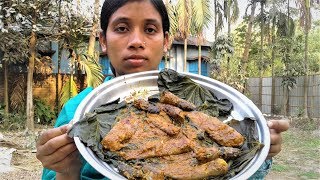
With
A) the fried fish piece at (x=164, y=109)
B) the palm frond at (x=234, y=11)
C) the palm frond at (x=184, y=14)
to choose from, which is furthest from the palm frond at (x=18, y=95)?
the fried fish piece at (x=164, y=109)

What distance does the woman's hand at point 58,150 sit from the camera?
127cm

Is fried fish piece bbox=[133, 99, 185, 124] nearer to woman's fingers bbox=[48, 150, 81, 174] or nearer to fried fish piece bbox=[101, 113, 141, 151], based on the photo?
fried fish piece bbox=[101, 113, 141, 151]

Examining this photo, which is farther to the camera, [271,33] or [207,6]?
[271,33]

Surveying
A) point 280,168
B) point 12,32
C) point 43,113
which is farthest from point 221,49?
point 280,168

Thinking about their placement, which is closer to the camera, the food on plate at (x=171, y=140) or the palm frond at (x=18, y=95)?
the food on plate at (x=171, y=140)

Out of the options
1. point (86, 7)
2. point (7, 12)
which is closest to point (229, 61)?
point (86, 7)

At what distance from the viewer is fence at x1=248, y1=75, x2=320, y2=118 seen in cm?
1583

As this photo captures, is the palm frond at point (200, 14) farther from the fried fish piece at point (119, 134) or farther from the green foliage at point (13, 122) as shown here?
the fried fish piece at point (119, 134)

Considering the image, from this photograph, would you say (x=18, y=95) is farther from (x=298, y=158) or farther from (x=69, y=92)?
(x=298, y=158)

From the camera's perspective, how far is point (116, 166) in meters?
1.31

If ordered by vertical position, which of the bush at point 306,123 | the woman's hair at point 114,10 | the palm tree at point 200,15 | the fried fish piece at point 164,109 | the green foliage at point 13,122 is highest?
the palm tree at point 200,15

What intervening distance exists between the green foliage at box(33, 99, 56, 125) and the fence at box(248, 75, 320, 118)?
9902 mm

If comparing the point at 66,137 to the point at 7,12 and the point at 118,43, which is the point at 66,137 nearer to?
the point at 118,43

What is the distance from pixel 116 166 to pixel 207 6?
1324 cm
